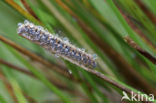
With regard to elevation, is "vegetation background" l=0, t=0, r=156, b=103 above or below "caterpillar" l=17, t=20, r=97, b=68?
above

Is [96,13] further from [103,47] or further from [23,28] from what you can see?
[23,28]

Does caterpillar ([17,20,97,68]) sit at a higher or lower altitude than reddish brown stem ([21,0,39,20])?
lower

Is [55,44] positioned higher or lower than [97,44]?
lower

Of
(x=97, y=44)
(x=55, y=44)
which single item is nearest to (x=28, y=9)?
(x=55, y=44)

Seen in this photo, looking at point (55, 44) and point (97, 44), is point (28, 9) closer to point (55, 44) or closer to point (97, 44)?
point (55, 44)

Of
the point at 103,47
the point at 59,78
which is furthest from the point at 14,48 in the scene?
the point at 59,78

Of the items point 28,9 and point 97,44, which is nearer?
point 28,9
